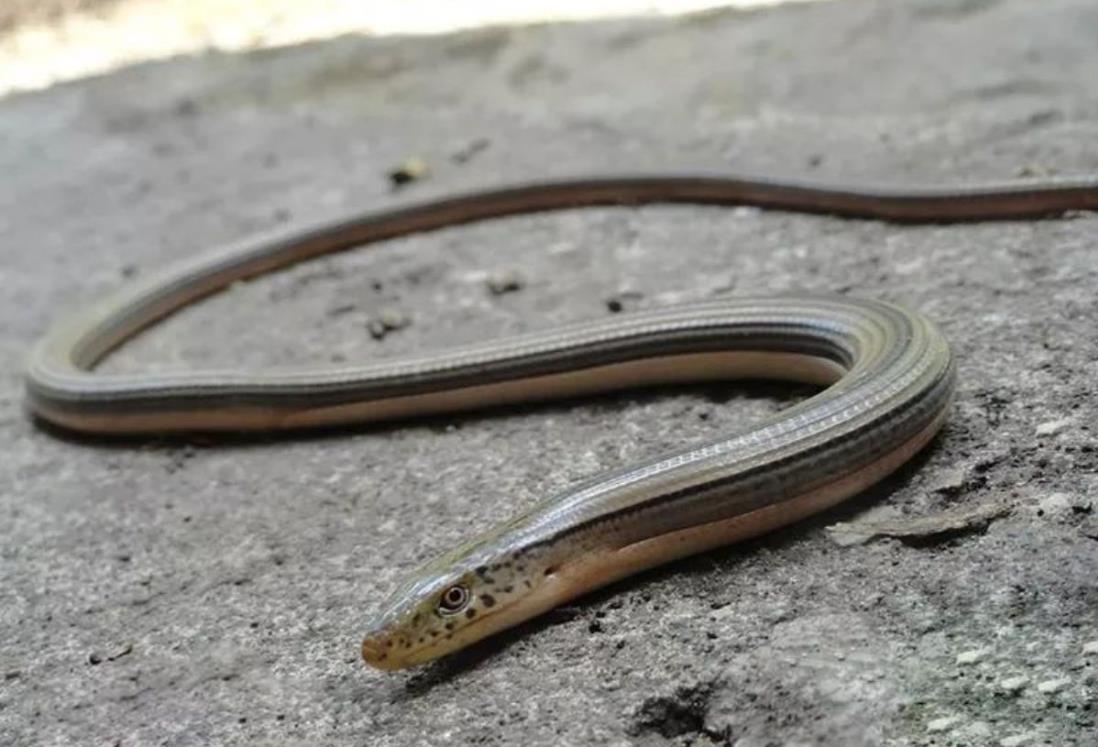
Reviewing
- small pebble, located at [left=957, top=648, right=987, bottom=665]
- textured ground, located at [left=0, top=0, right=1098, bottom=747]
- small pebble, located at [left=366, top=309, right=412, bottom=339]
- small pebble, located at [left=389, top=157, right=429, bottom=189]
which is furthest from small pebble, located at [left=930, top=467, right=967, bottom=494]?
small pebble, located at [left=389, top=157, right=429, bottom=189]

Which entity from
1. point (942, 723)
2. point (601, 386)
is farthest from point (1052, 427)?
point (601, 386)

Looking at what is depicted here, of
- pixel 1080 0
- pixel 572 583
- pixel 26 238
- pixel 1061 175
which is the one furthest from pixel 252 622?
pixel 1080 0

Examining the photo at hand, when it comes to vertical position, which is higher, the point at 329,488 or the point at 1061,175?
the point at 1061,175

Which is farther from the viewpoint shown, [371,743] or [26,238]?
[26,238]

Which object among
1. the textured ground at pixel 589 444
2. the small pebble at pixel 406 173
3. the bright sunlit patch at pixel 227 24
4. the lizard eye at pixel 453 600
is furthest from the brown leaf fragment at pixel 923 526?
the bright sunlit patch at pixel 227 24

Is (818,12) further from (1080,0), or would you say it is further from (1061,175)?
(1061,175)

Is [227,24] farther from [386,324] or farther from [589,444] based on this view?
[589,444]

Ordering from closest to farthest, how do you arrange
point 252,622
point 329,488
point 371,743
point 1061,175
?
point 371,743, point 252,622, point 329,488, point 1061,175
